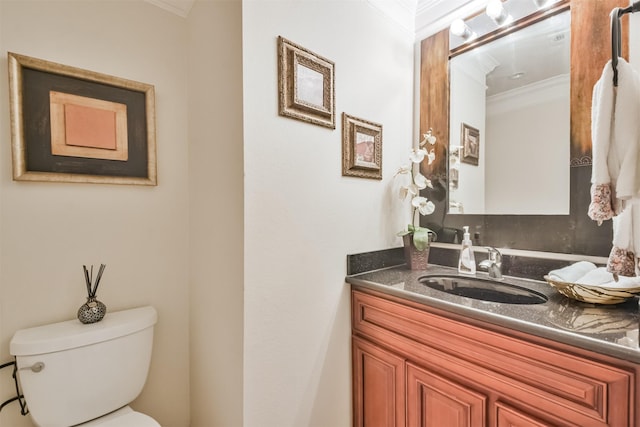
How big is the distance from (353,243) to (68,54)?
1.50m

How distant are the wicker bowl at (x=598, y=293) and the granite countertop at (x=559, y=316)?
0.09 feet

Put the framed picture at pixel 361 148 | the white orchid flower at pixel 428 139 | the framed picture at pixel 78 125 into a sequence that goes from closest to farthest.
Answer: the framed picture at pixel 78 125 < the framed picture at pixel 361 148 < the white orchid flower at pixel 428 139

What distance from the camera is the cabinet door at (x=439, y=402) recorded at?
3.04ft

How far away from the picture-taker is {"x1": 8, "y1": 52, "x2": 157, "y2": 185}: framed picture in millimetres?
1119

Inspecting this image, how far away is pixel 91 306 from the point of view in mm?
1188

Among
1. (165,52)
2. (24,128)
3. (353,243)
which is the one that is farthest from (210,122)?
(353,243)

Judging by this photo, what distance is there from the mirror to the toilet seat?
5.68ft

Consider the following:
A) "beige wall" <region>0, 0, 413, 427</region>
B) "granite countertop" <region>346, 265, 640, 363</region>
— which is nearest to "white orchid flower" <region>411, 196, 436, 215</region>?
"beige wall" <region>0, 0, 413, 427</region>

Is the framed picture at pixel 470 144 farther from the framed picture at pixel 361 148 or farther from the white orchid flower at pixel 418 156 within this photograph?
the framed picture at pixel 361 148

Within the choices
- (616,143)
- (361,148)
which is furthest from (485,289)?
(361,148)

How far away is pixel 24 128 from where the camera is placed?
1.12 m

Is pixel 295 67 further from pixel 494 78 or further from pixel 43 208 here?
pixel 43 208

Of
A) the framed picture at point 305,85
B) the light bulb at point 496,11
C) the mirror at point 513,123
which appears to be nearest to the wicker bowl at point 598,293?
the mirror at point 513,123

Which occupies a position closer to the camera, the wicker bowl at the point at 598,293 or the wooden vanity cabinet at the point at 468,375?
the wooden vanity cabinet at the point at 468,375
